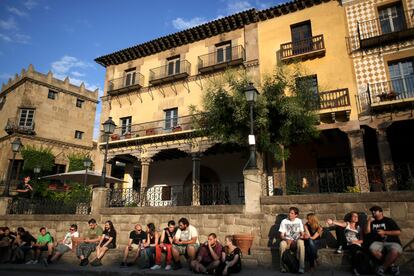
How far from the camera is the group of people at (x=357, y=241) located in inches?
231

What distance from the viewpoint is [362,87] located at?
47.1 ft

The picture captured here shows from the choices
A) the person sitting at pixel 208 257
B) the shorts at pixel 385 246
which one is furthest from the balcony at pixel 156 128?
the shorts at pixel 385 246

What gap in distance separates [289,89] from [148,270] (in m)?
10.1

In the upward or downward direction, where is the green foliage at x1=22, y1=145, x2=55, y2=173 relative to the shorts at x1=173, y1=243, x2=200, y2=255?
upward

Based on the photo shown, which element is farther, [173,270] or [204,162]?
[204,162]

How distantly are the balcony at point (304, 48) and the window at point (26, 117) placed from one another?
24.4 metres

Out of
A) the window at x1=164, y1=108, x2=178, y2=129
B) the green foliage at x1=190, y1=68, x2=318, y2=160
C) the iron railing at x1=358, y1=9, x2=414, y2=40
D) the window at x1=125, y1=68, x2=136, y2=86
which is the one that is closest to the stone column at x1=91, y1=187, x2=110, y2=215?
the green foliage at x1=190, y1=68, x2=318, y2=160

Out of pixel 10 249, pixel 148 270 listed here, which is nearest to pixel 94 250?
pixel 148 270

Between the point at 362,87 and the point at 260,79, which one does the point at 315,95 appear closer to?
the point at 362,87

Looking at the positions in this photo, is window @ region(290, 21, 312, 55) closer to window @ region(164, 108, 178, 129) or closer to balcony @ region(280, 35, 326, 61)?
balcony @ region(280, 35, 326, 61)

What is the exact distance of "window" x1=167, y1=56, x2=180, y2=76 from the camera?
20517 mm

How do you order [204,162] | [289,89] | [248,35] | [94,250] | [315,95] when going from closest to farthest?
[94,250] → [289,89] → [315,95] → [248,35] → [204,162]

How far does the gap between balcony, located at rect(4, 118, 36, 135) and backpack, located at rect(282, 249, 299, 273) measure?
27.6 m

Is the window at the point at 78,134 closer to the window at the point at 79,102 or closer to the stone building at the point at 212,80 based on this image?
the window at the point at 79,102
